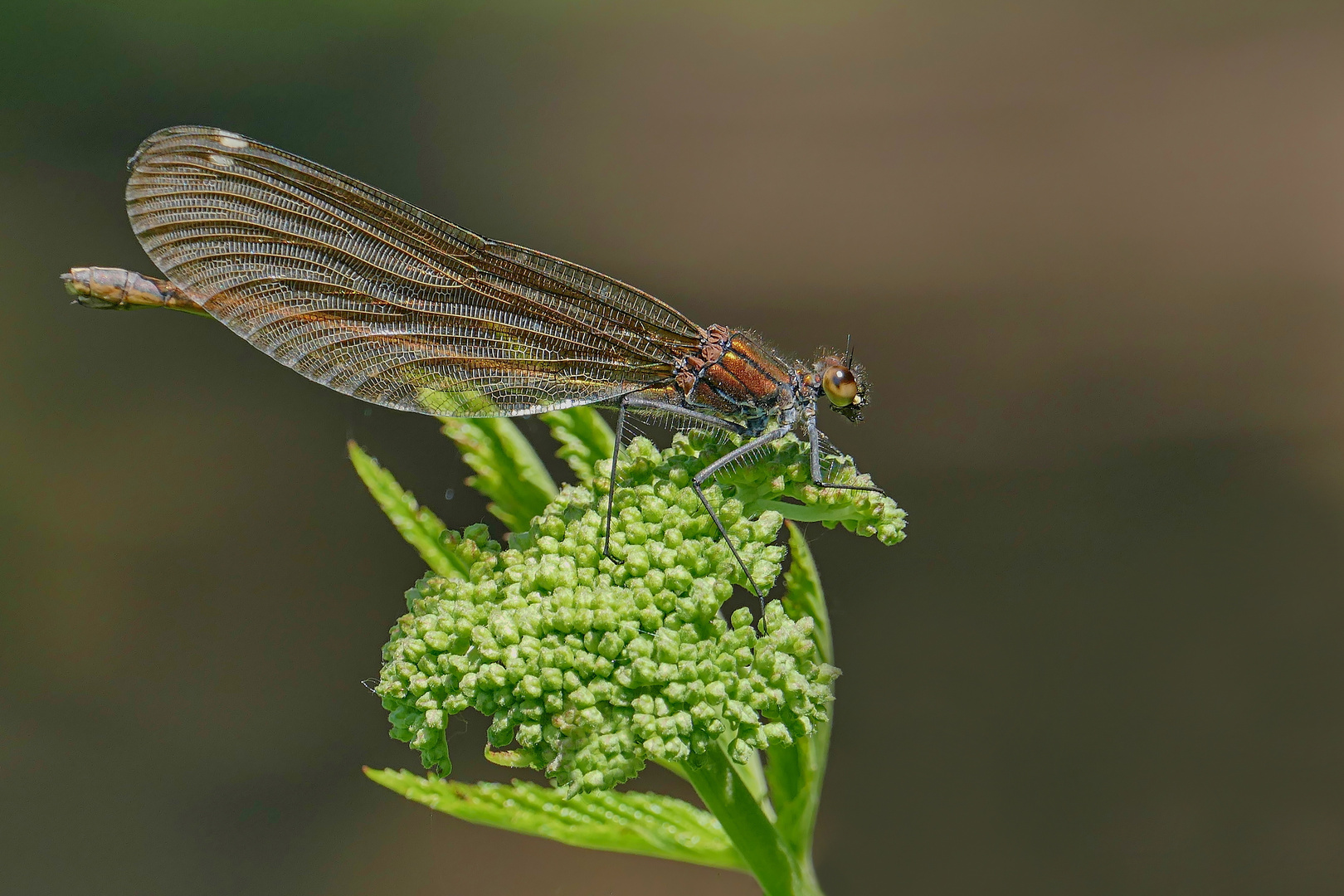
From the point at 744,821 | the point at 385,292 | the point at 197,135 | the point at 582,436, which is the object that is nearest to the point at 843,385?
the point at 582,436

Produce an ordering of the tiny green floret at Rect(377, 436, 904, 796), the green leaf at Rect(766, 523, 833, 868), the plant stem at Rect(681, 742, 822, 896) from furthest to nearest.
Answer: the green leaf at Rect(766, 523, 833, 868), the plant stem at Rect(681, 742, 822, 896), the tiny green floret at Rect(377, 436, 904, 796)

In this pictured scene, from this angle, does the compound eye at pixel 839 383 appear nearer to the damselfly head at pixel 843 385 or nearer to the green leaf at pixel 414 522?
the damselfly head at pixel 843 385

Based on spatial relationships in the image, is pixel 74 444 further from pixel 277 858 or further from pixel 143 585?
pixel 277 858

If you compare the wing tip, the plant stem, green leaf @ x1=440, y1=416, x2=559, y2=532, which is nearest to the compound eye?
green leaf @ x1=440, y1=416, x2=559, y2=532

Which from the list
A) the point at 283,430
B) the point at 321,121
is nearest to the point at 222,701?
the point at 283,430

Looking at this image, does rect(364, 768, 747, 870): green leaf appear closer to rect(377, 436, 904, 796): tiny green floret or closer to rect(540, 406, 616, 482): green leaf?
rect(377, 436, 904, 796): tiny green floret
